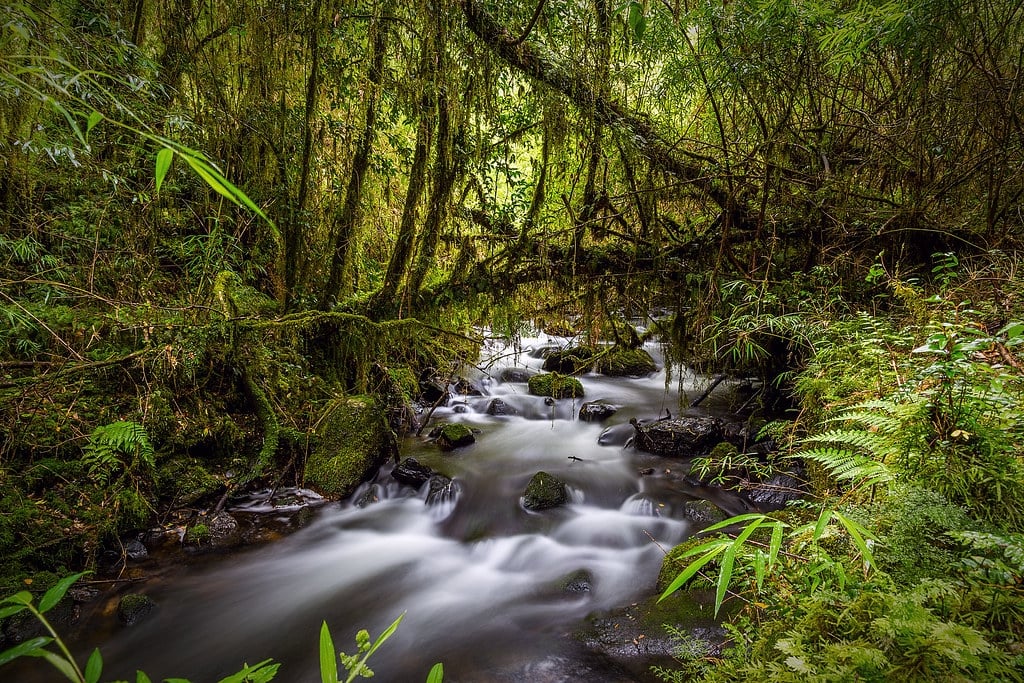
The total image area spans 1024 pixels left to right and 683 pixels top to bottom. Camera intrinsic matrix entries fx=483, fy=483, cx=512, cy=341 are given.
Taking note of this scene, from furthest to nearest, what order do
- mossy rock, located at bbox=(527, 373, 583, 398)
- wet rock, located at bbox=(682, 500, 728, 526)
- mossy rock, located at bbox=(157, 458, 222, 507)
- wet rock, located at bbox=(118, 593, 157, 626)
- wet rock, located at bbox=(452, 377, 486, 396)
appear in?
wet rock, located at bbox=(452, 377, 486, 396), mossy rock, located at bbox=(527, 373, 583, 398), wet rock, located at bbox=(682, 500, 728, 526), mossy rock, located at bbox=(157, 458, 222, 507), wet rock, located at bbox=(118, 593, 157, 626)

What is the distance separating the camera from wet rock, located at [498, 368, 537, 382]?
24.8 ft

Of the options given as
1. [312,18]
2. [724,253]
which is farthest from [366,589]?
[312,18]

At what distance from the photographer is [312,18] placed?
13.9 ft

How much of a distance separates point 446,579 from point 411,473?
1218 mm

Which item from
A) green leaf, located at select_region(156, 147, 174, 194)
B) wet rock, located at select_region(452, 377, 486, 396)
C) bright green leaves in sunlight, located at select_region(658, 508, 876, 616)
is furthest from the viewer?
wet rock, located at select_region(452, 377, 486, 396)

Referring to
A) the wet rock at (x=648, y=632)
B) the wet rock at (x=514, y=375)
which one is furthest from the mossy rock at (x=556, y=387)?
the wet rock at (x=648, y=632)

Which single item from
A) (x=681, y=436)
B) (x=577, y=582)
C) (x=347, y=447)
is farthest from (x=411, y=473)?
(x=681, y=436)

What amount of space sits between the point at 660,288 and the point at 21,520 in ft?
16.8

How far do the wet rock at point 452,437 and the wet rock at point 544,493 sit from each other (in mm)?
1219

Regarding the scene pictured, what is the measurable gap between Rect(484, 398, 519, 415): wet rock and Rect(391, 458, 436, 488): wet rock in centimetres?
192

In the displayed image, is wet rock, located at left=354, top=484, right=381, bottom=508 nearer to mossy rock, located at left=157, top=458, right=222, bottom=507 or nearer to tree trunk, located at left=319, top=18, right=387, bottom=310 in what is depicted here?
mossy rock, located at left=157, top=458, right=222, bottom=507

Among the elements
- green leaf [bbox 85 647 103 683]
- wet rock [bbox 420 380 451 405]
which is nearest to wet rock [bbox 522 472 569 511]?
wet rock [bbox 420 380 451 405]

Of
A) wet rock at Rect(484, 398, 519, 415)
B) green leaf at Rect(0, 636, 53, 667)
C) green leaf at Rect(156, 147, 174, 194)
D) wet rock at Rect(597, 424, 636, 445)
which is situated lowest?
wet rock at Rect(597, 424, 636, 445)

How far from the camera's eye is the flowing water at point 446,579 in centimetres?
293
